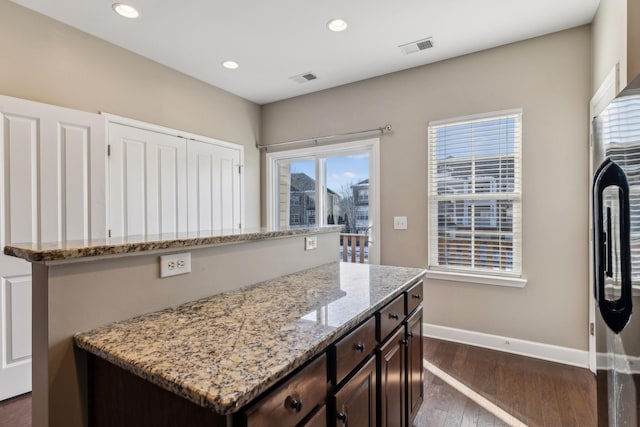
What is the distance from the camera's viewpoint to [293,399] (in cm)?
88

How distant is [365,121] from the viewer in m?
3.61

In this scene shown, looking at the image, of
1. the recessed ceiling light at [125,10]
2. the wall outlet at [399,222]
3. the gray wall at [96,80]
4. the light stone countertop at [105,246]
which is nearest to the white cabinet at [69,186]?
the gray wall at [96,80]

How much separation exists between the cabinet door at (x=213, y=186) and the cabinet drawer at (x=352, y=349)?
270 centimetres

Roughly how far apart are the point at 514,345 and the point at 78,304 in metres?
3.20

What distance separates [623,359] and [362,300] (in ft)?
2.97

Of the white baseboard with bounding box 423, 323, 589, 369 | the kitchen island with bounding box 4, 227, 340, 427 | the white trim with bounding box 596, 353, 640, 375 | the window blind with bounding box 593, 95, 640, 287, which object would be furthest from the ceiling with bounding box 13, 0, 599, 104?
the white baseboard with bounding box 423, 323, 589, 369

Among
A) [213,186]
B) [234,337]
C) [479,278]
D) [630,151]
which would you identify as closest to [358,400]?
[234,337]

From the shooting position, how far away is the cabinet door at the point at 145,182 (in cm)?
285

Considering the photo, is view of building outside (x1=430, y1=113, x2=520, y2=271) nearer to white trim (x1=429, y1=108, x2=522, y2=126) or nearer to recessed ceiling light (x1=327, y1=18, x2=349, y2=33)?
white trim (x1=429, y1=108, x2=522, y2=126)

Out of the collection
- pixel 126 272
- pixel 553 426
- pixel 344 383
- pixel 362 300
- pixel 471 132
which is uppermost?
pixel 471 132

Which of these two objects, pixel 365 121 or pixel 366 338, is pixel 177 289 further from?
pixel 365 121

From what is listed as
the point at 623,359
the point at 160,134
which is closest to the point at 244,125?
the point at 160,134

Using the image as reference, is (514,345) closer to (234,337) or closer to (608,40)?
(608,40)

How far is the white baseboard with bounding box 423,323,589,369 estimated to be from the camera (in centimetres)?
262
